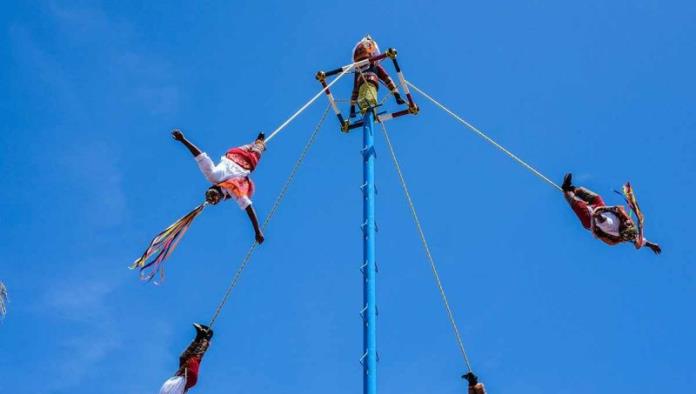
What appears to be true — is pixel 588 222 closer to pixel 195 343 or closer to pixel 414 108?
pixel 414 108

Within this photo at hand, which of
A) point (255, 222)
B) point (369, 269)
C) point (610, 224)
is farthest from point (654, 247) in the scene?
point (255, 222)

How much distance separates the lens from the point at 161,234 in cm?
627

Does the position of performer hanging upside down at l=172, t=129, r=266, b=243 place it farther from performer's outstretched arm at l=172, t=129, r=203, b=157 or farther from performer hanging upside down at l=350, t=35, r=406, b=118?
performer hanging upside down at l=350, t=35, r=406, b=118

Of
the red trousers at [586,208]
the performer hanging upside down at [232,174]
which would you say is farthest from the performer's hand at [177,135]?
the red trousers at [586,208]

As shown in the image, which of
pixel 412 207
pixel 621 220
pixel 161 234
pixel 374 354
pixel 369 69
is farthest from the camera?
pixel 369 69

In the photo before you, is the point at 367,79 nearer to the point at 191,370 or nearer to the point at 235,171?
the point at 235,171

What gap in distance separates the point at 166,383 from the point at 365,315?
6.51 ft

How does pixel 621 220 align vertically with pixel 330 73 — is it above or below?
below

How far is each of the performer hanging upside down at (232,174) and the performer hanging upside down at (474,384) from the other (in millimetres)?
2607

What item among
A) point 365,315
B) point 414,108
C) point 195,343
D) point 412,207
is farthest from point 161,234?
point 414,108

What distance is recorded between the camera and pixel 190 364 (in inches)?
237

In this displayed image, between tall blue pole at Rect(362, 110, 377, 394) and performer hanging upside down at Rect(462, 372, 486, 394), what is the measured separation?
1.26 metres

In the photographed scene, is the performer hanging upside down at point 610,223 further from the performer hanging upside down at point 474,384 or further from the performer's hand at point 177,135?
the performer's hand at point 177,135

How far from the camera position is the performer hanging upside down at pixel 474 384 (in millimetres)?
6377
